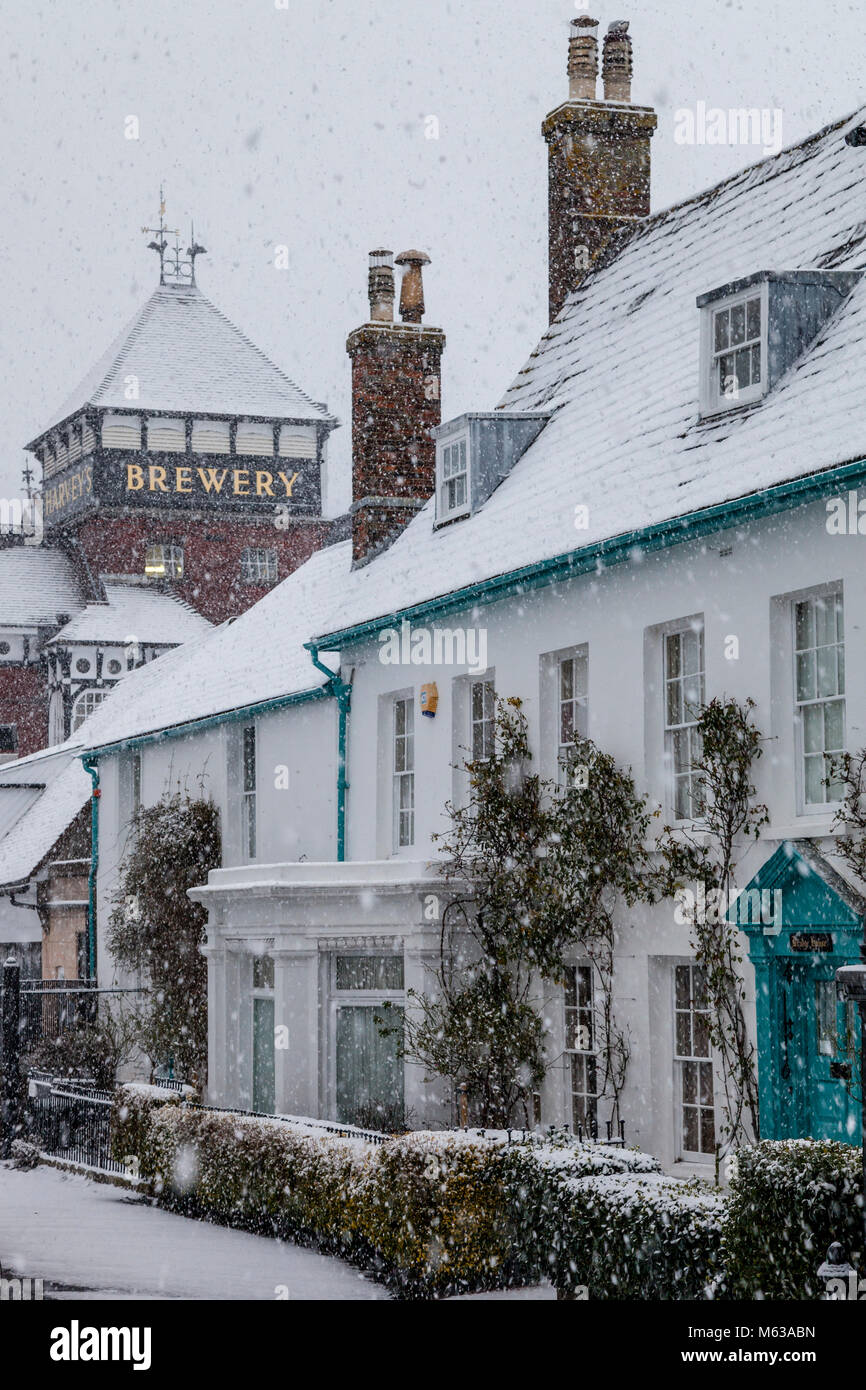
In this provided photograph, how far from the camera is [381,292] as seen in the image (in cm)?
2584

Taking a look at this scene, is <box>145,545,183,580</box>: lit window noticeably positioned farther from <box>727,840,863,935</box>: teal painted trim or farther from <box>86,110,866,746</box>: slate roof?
<box>727,840,863,935</box>: teal painted trim

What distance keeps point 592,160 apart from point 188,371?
44213 mm

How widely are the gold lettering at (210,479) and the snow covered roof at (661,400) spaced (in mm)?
41654

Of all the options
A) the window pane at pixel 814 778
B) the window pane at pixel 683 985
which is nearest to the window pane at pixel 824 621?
the window pane at pixel 814 778

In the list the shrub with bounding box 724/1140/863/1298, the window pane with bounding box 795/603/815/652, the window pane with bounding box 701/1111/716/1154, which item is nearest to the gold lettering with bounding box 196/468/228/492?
the window pane with bounding box 701/1111/716/1154

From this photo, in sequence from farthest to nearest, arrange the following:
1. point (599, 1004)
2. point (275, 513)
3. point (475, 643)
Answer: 1. point (275, 513)
2. point (475, 643)
3. point (599, 1004)

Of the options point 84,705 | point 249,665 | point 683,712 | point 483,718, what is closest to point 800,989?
point 683,712

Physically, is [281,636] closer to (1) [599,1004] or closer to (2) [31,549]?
(1) [599,1004]

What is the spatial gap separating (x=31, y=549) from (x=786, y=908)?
5696cm

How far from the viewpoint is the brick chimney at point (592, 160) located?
80.4 feet

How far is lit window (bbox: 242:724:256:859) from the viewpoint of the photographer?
1059 inches

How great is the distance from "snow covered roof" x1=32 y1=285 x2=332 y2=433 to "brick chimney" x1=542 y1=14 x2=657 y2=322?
138ft
